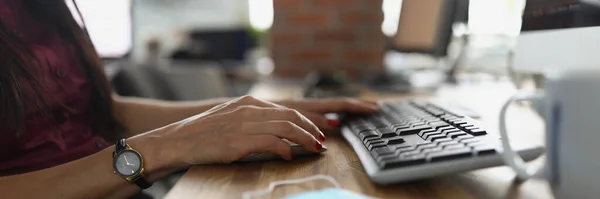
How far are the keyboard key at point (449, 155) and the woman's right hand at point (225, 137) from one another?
0.61ft

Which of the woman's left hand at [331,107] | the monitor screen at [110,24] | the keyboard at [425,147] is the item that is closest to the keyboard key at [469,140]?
the keyboard at [425,147]

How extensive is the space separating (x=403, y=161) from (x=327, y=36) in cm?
156

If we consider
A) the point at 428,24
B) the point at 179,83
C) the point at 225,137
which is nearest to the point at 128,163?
the point at 225,137

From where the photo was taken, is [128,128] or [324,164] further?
[128,128]

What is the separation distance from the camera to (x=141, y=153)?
63cm

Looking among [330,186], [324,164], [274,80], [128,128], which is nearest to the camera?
[330,186]

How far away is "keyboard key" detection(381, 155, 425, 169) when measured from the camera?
0.52m

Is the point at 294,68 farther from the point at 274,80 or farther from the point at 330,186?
the point at 330,186

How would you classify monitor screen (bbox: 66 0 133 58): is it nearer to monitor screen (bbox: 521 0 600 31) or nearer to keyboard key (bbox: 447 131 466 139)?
monitor screen (bbox: 521 0 600 31)

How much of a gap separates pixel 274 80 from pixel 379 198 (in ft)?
5.23

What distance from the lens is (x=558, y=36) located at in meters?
0.72

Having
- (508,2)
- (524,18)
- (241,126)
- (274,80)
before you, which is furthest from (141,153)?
(508,2)

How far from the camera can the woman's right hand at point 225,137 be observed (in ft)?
2.04

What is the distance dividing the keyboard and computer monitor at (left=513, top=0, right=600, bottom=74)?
0.35ft
